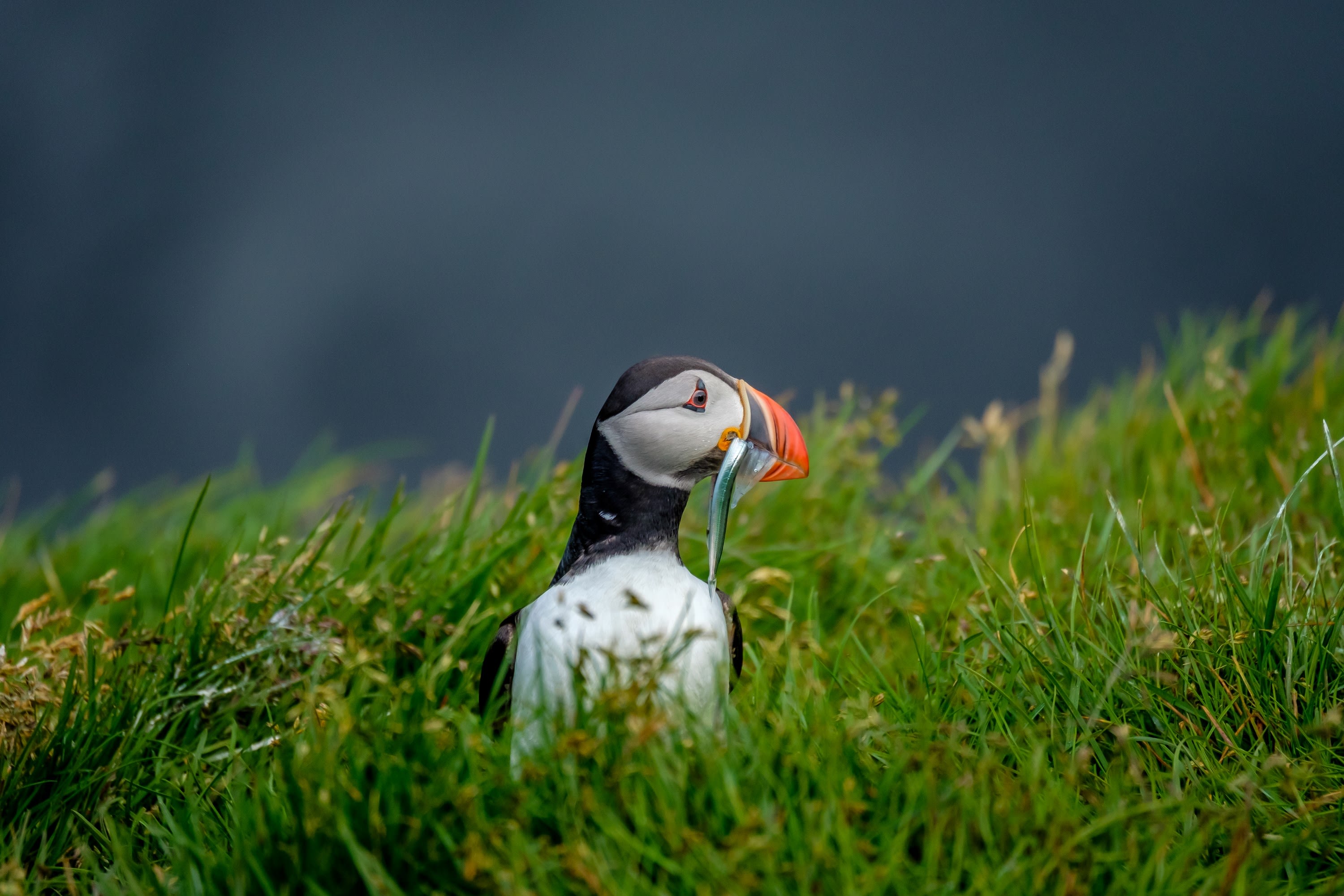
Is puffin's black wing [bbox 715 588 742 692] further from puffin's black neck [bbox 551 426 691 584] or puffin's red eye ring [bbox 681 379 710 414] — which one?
puffin's red eye ring [bbox 681 379 710 414]

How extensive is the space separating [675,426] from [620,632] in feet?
1.60

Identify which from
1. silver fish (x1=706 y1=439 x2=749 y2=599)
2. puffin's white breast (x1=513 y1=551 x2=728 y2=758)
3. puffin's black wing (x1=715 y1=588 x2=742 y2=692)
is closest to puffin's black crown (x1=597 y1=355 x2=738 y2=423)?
silver fish (x1=706 y1=439 x2=749 y2=599)

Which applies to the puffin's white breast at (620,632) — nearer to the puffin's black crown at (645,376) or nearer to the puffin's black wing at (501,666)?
the puffin's black wing at (501,666)

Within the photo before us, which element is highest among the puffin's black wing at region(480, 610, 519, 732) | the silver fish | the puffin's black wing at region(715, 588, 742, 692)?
the silver fish

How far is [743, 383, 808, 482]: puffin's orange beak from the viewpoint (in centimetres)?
254

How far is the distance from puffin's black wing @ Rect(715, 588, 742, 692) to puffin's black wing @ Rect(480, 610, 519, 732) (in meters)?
0.53

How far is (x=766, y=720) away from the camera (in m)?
2.34

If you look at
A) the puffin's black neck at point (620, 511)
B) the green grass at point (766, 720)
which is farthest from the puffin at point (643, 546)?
the green grass at point (766, 720)

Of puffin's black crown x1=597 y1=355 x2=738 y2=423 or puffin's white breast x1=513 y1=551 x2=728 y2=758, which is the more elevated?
puffin's black crown x1=597 y1=355 x2=738 y2=423

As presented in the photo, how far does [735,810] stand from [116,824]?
159 centimetres

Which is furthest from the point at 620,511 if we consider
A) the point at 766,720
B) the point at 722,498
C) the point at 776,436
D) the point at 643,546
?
the point at 766,720

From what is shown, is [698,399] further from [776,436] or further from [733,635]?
[733,635]

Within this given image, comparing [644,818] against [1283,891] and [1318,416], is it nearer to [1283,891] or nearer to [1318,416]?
[1283,891]

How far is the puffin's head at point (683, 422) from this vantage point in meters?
2.48
